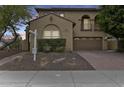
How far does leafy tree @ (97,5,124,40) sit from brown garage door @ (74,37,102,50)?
10.1 metres

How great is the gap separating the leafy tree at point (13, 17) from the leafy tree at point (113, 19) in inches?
398

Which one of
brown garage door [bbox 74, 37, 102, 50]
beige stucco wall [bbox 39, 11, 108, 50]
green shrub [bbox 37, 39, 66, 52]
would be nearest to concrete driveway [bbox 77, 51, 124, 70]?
green shrub [bbox 37, 39, 66, 52]

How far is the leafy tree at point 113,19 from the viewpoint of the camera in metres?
27.6

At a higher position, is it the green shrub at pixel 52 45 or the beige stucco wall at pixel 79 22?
the beige stucco wall at pixel 79 22

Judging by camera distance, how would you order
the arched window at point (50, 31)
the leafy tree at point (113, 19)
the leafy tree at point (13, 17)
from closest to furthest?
the leafy tree at point (113, 19), the leafy tree at point (13, 17), the arched window at point (50, 31)

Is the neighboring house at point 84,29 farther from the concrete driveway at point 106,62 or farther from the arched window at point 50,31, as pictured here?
the concrete driveway at point 106,62

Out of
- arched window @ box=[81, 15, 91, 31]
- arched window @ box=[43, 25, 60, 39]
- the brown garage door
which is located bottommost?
the brown garage door

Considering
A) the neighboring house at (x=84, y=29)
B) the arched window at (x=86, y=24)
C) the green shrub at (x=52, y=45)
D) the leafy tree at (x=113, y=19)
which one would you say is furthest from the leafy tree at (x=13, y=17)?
the arched window at (x=86, y=24)

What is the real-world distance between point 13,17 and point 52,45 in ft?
20.1

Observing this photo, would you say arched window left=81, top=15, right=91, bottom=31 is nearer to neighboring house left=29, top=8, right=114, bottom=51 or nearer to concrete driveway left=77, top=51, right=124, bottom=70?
neighboring house left=29, top=8, right=114, bottom=51

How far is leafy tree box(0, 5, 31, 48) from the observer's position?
2795 cm

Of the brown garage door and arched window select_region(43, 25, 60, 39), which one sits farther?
the brown garage door

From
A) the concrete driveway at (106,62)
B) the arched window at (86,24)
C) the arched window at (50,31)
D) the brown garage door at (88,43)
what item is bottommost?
the concrete driveway at (106,62)
